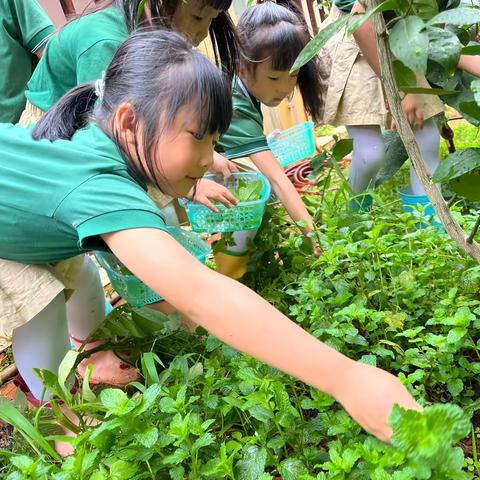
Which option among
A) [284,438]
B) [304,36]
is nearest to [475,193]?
[284,438]

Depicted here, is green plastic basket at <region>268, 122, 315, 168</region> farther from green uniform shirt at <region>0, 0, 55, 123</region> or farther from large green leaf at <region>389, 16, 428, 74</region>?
large green leaf at <region>389, 16, 428, 74</region>

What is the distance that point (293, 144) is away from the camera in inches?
107

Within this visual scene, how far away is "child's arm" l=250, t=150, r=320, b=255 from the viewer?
182cm

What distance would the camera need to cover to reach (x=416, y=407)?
0.76 metres

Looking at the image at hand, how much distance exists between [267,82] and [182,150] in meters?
1.03

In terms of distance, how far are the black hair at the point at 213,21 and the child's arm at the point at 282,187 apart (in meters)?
0.33

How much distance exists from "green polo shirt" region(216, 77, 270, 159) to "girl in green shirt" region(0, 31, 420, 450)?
28.5 inches

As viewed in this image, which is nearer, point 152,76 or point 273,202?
point 152,76

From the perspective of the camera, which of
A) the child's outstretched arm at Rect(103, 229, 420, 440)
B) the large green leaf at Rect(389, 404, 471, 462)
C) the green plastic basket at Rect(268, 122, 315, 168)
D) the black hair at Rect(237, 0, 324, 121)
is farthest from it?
the green plastic basket at Rect(268, 122, 315, 168)

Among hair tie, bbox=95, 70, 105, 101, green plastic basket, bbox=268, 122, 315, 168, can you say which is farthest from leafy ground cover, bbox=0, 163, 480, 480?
green plastic basket, bbox=268, 122, 315, 168

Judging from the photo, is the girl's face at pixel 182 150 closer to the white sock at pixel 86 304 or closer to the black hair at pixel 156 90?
the black hair at pixel 156 90

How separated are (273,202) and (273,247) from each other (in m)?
0.33

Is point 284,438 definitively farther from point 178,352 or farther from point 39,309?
point 39,309

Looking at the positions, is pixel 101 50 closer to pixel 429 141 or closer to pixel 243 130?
pixel 243 130
